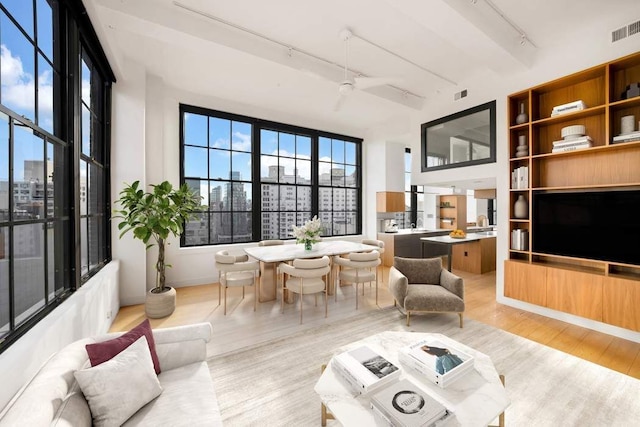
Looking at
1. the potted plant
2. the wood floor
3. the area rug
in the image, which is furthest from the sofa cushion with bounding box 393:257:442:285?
the potted plant

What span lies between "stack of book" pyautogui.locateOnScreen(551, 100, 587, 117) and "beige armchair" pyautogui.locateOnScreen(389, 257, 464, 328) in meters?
2.42

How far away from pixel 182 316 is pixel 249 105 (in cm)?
416

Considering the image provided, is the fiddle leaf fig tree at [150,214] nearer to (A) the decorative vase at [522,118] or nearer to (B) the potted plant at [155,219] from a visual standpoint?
(B) the potted plant at [155,219]

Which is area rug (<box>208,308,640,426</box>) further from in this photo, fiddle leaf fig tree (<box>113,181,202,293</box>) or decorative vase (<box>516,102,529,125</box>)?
decorative vase (<box>516,102,529,125</box>)

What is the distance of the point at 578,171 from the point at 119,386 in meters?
4.94

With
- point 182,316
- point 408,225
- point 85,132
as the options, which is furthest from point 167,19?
point 408,225

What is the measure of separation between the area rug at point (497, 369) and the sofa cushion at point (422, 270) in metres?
0.71

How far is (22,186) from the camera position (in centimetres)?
162

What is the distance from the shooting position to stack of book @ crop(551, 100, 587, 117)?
317 cm

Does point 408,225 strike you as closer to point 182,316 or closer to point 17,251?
point 182,316

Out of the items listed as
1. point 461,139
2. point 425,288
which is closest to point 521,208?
point 461,139

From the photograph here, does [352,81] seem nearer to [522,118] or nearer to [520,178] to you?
[522,118]

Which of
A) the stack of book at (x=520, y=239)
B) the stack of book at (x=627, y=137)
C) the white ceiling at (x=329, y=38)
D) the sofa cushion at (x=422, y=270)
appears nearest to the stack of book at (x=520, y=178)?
the stack of book at (x=520, y=239)

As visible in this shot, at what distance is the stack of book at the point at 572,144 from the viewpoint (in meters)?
3.14
